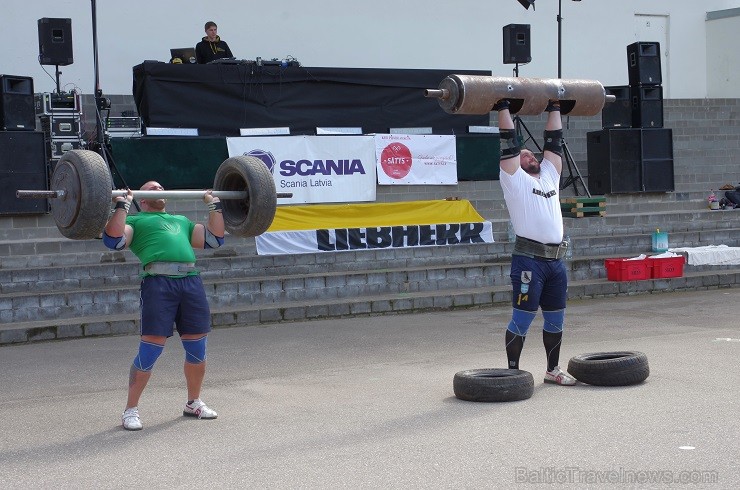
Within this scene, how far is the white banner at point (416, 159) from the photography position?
635 inches

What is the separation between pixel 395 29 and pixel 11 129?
8.69 metres

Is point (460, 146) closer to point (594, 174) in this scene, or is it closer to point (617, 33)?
point (594, 174)

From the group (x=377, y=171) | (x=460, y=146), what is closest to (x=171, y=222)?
(x=377, y=171)

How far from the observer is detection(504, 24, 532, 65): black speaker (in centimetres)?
1922

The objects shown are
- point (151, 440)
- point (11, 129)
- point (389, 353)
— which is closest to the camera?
point (151, 440)

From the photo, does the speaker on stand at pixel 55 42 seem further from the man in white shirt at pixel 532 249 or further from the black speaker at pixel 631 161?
the man in white shirt at pixel 532 249

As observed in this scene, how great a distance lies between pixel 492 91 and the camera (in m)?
7.93

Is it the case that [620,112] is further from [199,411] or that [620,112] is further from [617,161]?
[199,411]

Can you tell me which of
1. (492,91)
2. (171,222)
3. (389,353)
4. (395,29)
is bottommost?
(389,353)

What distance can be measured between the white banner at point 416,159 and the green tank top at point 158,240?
9072mm

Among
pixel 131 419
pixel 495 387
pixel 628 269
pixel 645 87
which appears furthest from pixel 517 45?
pixel 131 419

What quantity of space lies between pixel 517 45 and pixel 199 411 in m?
13.7

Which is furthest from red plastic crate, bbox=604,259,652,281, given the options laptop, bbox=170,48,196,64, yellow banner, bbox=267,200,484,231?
laptop, bbox=170,48,196,64

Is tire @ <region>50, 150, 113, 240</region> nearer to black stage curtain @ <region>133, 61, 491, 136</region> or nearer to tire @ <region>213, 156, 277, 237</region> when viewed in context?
tire @ <region>213, 156, 277, 237</region>
